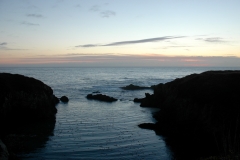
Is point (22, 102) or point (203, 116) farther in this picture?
point (22, 102)

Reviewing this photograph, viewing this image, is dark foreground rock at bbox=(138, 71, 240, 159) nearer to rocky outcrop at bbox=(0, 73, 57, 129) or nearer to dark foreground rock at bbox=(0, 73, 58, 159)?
dark foreground rock at bbox=(0, 73, 58, 159)

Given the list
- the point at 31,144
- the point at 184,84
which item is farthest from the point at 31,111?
the point at 184,84

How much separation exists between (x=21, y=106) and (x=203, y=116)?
101 feet

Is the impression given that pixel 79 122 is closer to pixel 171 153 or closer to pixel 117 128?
pixel 117 128

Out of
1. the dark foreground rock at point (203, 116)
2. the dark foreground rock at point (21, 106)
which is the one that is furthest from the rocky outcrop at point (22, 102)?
the dark foreground rock at point (203, 116)

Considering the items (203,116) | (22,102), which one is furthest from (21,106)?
(203,116)

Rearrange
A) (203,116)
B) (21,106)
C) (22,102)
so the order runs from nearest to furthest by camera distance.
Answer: (203,116) < (21,106) < (22,102)

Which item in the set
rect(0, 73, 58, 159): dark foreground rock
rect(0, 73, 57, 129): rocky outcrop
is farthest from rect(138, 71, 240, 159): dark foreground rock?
rect(0, 73, 57, 129): rocky outcrop

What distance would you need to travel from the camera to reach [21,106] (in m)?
39.8

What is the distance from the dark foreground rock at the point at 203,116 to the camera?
27703 mm

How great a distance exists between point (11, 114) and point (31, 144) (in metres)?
12.2

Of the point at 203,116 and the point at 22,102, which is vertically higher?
the point at 22,102

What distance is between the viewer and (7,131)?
32.5 m

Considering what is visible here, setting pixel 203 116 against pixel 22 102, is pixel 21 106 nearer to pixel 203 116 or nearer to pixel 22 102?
pixel 22 102
